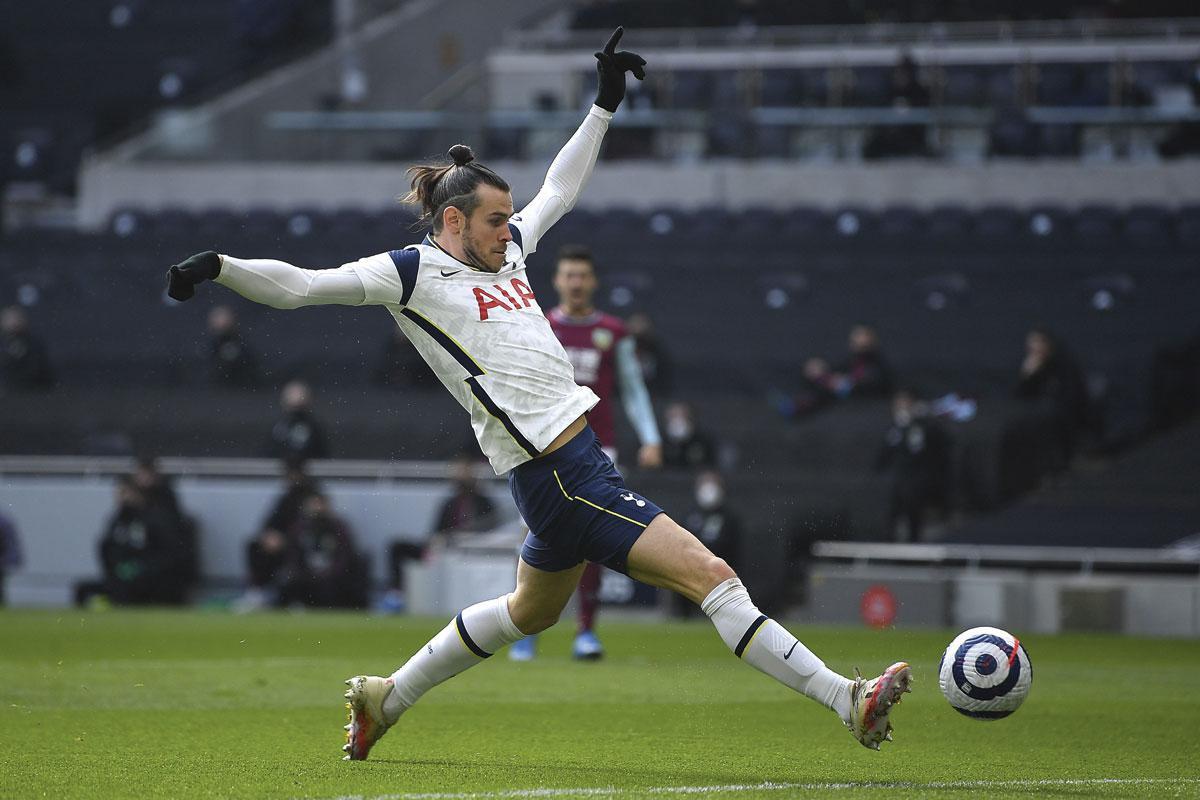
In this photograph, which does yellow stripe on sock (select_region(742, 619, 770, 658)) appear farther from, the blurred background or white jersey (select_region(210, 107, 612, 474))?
the blurred background

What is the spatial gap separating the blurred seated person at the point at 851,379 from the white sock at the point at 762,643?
1220 centimetres

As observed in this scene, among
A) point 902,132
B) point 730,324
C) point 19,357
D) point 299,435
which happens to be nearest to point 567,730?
point 299,435

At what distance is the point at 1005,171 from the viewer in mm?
21016

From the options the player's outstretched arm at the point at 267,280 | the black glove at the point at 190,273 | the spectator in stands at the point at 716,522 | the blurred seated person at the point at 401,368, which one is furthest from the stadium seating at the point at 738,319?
the black glove at the point at 190,273

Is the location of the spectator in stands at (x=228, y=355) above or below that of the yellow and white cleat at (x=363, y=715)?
above

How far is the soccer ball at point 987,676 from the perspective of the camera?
5.96 meters

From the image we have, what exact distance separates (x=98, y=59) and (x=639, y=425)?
20.1m

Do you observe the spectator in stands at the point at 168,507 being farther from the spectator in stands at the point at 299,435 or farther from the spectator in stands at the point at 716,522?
the spectator in stands at the point at 716,522

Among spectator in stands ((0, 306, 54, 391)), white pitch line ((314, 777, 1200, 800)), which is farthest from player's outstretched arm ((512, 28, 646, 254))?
spectator in stands ((0, 306, 54, 391))

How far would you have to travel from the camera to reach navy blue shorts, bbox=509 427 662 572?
577cm

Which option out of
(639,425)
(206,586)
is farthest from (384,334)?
(639,425)

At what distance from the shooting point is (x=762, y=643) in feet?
18.8

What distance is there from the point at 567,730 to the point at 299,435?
1165 cm

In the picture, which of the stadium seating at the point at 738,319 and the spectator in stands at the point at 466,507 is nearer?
the spectator in stands at the point at 466,507
